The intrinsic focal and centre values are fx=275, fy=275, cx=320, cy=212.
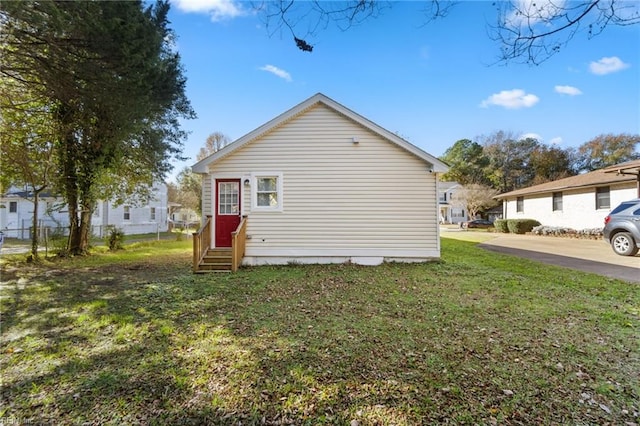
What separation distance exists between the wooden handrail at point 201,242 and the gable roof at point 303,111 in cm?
172

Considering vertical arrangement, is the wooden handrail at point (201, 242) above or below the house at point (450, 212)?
below

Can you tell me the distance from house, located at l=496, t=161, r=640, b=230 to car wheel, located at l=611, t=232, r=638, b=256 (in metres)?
4.68

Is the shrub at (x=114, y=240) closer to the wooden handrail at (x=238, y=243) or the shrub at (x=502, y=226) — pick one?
the wooden handrail at (x=238, y=243)

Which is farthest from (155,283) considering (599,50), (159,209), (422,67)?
(159,209)

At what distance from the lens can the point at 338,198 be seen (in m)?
8.52

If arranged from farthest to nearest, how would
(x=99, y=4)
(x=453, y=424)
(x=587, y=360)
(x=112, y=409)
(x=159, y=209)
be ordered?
1. (x=159, y=209)
2. (x=99, y=4)
3. (x=587, y=360)
4. (x=112, y=409)
5. (x=453, y=424)

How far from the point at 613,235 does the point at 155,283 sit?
14.3 m

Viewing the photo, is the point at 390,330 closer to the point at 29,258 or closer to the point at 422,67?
the point at 422,67

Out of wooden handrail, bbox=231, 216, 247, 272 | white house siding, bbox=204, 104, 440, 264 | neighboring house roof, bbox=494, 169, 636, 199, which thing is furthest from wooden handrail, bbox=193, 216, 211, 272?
neighboring house roof, bbox=494, 169, 636, 199

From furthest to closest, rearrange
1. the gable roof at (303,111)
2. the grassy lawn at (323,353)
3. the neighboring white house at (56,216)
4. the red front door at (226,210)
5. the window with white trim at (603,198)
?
the neighboring white house at (56,216) < the window with white trim at (603,198) < the red front door at (226,210) < the gable roof at (303,111) < the grassy lawn at (323,353)

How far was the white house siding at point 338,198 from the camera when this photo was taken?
27.8 ft

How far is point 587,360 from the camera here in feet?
10.1

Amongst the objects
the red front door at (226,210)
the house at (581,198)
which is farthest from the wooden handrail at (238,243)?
the house at (581,198)

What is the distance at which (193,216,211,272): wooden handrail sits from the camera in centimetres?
749
